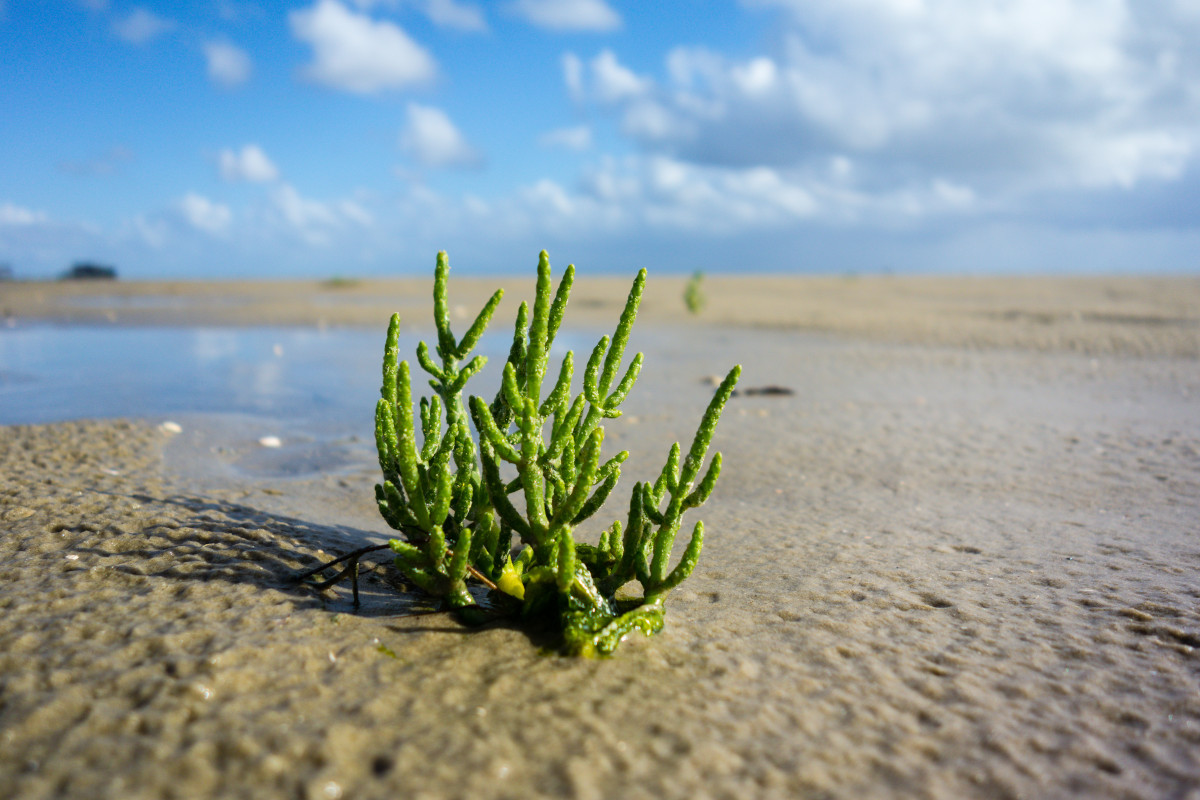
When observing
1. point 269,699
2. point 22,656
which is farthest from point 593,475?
point 22,656

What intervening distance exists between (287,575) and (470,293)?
32820mm

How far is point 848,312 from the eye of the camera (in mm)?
20688

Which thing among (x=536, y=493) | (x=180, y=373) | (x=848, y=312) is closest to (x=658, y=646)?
(x=536, y=493)

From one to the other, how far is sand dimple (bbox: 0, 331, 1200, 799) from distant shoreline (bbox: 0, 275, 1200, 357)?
11.3m

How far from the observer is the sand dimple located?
6.91 ft

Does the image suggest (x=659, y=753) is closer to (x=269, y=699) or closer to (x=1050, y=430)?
(x=269, y=699)

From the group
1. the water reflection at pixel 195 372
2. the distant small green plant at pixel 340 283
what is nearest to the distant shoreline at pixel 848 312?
the water reflection at pixel 195 372

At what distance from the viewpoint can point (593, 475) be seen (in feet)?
9.56

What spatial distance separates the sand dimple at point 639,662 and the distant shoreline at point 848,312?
37.1 ft

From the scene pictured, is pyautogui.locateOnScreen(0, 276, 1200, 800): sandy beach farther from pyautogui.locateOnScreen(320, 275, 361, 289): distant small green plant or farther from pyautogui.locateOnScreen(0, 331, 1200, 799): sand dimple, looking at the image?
pyautogui.locateOnScreen(320, 275, 361, 289): distant small green plant

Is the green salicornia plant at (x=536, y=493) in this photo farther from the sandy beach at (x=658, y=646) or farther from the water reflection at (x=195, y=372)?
the water reflection at (x=195, y=372)

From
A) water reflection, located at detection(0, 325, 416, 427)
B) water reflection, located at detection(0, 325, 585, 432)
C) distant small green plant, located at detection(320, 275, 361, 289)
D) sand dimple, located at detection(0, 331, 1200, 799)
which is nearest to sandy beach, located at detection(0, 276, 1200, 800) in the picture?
sand dimple, located at detection(0, 331, 1200, 799)

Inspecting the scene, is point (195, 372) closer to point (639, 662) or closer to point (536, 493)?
point (536, 493)

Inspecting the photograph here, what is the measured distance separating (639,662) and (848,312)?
1939 centimetres
